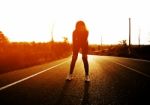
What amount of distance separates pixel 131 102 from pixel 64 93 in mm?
1759

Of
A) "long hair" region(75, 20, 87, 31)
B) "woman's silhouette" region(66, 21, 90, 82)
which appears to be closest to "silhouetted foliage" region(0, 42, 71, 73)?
"woman's silhouette" region(66, 21, 90, 82)

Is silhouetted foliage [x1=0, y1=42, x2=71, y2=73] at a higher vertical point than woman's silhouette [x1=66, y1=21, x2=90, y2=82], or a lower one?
lower

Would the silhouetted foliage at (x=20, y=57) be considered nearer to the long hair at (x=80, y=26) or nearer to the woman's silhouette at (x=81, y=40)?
the woman's silhouette at (x=81, y=40)

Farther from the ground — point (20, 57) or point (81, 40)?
point (81, 40)

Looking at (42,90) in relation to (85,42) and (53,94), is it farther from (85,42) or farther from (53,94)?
(85,42)

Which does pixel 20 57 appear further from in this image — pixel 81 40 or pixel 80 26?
pixel 80 26

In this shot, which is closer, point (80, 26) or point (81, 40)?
point (80, 26)

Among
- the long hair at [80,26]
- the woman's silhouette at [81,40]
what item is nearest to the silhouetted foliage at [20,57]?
the woman's silhouette at [81,40]

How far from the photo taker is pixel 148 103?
17.3 ft

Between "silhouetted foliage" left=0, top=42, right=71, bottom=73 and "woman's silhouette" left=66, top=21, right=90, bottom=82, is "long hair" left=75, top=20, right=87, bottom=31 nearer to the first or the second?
"woman's silhouette" left=66, top=21, right=90, bottom=82

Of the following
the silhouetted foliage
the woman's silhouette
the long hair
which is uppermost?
the long hair

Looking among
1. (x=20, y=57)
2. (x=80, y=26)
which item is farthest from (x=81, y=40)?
(x=20, y=57)

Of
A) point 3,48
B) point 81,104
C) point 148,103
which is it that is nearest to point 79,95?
point 81,104

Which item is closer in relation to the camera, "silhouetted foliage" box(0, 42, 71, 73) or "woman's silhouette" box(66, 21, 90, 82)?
"woman's silhouette" box(66, 21, 90, 82)
